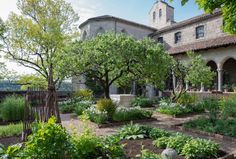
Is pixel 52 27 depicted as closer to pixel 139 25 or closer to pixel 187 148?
pixel 139 25

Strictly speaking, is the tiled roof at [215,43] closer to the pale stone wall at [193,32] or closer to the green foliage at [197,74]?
the pale stone wall at [193,32]

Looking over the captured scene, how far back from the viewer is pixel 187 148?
5.41 m

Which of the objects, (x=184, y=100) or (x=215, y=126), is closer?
(x=215, y=126)

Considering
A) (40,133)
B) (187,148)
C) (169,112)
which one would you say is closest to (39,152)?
(40,133)

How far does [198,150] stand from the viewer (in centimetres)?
535

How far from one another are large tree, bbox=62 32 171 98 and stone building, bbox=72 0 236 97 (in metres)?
10.3

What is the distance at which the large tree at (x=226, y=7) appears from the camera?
6568mm

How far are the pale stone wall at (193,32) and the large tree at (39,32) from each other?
40.0 ft

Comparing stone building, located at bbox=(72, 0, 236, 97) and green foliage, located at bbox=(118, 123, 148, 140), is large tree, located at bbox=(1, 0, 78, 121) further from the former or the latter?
green foliage, located at bbox=(118, 123, 148, 140)

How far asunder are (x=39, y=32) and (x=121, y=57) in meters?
11.3

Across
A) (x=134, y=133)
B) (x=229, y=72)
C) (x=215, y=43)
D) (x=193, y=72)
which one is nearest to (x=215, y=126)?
(x=134, y=133)

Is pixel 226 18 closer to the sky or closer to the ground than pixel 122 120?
closer to the sky

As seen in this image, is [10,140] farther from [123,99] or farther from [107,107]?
[123,99]

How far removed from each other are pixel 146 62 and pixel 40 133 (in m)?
8.29
